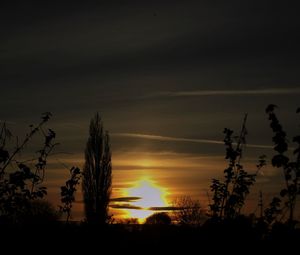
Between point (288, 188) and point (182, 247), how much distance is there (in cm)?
174

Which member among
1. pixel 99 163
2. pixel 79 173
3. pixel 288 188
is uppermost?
pixel 99 163

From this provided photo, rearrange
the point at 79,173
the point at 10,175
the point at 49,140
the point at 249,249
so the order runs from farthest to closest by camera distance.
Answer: the point at 79,173 → the point at 49,140 → the point at 10,175 → the point at 249,249

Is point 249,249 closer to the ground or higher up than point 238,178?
closer to the ground

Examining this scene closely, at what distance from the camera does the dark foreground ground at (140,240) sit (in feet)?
22.6

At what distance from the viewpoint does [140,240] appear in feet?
26.1

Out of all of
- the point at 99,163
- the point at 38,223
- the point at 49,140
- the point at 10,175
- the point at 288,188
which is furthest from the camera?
the point at 99,163

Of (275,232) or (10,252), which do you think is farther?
(10,252)

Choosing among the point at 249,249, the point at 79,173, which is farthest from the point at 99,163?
the point at 249,249

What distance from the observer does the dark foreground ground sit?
22.6ft

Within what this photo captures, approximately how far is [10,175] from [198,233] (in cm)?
265

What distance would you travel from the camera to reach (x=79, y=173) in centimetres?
976

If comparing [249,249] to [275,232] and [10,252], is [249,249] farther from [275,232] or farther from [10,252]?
[10,252]

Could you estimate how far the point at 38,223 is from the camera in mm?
7965

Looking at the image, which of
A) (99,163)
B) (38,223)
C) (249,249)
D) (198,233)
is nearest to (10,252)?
(38,223)
